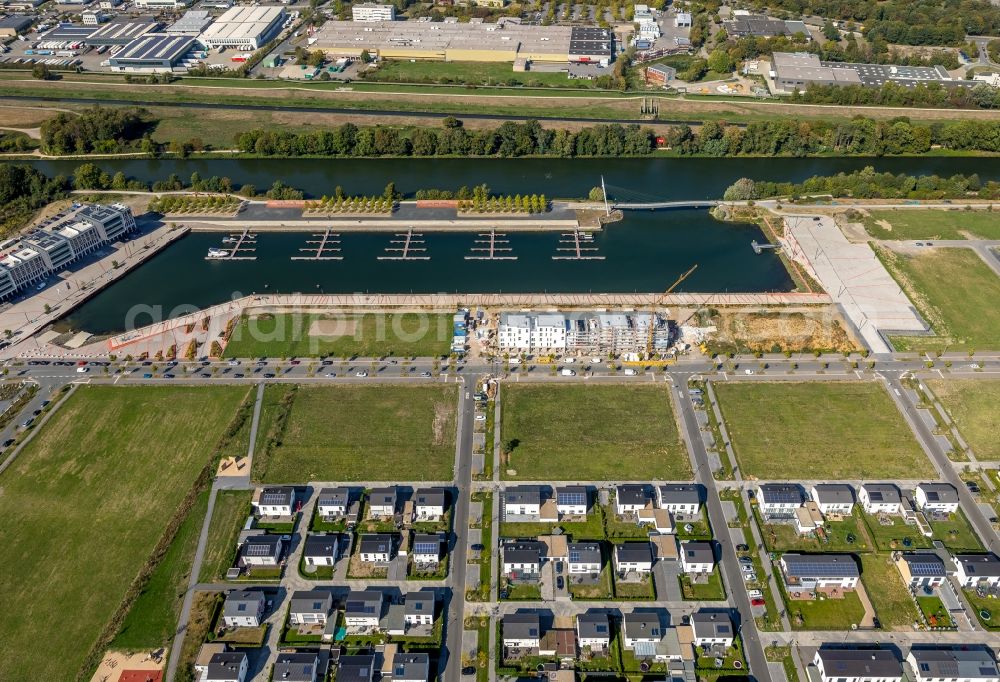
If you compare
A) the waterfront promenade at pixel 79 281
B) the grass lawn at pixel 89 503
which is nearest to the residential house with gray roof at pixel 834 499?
the grass lawn at pixel 89 503

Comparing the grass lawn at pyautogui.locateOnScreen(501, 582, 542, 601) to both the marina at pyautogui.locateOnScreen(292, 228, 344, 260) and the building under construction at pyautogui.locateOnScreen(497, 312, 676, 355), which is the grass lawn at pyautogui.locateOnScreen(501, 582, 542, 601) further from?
the marina at pyautogui.locateOnScreen(292, 228, 344, 260)

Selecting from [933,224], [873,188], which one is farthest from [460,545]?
[873,188]

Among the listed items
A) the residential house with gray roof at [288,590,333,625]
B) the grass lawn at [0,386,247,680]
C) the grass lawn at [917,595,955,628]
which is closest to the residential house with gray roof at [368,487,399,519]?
the residential house with gray roof at [288,590,333,625]

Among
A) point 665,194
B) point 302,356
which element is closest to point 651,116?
point 665,194

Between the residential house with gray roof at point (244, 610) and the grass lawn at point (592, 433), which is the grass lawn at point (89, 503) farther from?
the grass lawn at point (592, 433)

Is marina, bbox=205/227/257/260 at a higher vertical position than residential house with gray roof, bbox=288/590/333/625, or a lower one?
higher

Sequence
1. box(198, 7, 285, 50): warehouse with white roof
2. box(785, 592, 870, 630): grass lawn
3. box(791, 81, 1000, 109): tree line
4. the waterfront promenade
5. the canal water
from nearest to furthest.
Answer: box(785, 592, 870, 630): grass lawn, the waterfront promenade, the canal water, box(791, 81, 1000, 109): tree line, box(198, 7, 285, 50): warehouse with white roof
